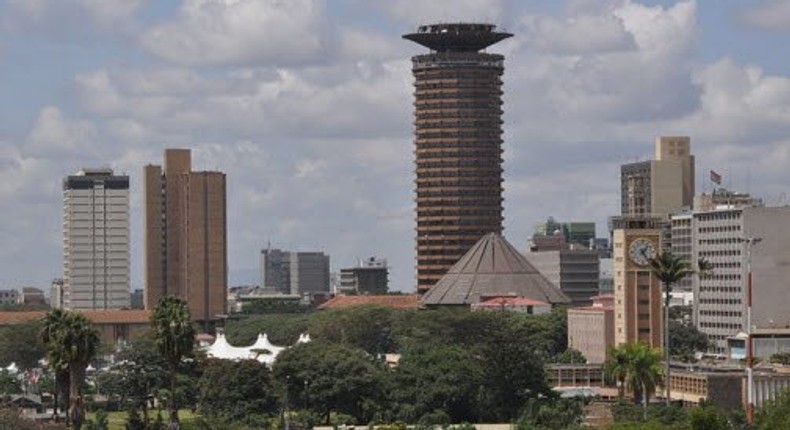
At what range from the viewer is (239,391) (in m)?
179

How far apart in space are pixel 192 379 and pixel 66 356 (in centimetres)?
5595

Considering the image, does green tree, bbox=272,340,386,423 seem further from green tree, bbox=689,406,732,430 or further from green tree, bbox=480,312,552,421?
green tree, bbox=689,406,732,430

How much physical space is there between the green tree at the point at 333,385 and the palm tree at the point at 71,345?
124 ft

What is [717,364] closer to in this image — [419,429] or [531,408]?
[531,408]

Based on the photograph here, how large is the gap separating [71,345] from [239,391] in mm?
40737

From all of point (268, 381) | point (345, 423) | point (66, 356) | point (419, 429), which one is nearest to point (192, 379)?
point (268, 381)

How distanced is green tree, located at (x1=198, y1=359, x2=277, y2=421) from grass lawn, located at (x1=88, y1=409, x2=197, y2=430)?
199 cm

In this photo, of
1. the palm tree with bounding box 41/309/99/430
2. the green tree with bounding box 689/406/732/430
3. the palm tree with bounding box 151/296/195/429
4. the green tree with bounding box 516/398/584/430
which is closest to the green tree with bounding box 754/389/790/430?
the green tree with bounding box 689/406/732/430

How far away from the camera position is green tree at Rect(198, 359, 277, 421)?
17762 centimetres

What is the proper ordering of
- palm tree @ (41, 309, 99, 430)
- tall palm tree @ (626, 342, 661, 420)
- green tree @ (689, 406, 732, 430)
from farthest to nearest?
1. tall palm tree @ (626, 342, 661, 420)
2. palm tree @ (41, 309, 99, 430)
3. green tree @ (689, 406, 732, 430)

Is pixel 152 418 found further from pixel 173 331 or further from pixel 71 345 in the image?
pixel 71 345

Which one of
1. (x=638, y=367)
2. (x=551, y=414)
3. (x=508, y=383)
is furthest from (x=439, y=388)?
(x=638, y=367)

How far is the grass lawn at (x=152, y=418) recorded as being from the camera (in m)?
→ 164

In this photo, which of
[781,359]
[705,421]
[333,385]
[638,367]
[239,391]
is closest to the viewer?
[705,421]
